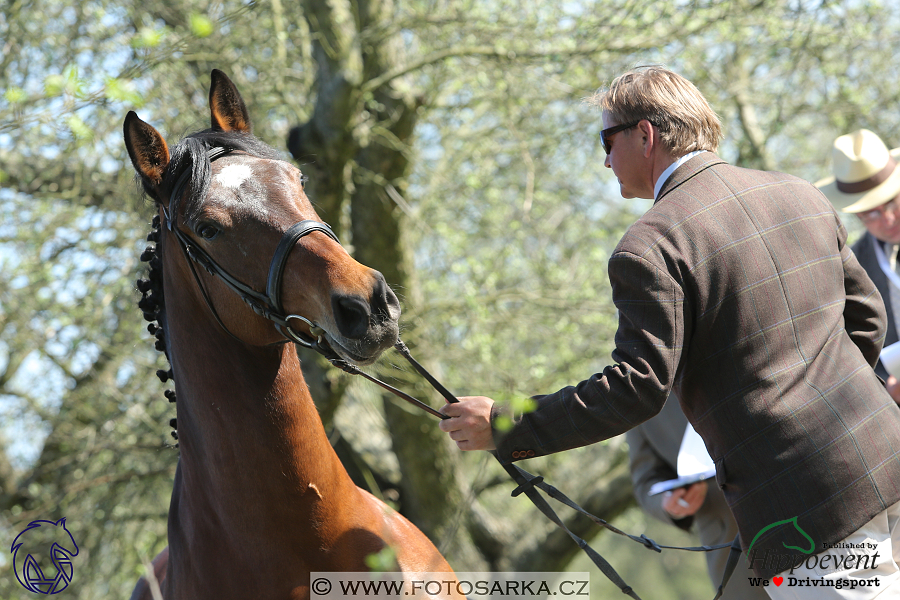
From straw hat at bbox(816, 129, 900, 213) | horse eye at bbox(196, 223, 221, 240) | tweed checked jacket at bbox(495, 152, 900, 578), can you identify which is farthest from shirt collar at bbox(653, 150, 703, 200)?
straw hat at bbox(816, 129, 900, 213)

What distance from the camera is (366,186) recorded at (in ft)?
18.2

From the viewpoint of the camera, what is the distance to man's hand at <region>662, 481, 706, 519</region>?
10.7ft

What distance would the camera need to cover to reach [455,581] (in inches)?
95.3

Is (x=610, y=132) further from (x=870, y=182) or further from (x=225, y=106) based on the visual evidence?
(x=870, y=182)

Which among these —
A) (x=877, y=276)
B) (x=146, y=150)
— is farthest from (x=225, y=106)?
(x=877, y=276)

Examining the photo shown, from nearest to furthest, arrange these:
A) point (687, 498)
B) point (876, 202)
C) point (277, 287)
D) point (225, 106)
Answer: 1. point (277, 287)
2. point (225, 106)
3. point (687, 498)
4. point (876, 202)

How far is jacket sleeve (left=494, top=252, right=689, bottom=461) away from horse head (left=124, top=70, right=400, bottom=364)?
1.74ft

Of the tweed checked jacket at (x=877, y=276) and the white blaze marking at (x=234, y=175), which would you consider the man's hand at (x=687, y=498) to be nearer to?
the tweed checked jacket at (x=877, y=276)

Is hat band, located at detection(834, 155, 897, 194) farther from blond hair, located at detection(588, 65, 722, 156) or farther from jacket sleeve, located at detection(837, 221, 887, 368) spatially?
blond hair, located at detection(588, 65, 722, 156)

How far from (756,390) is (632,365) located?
35 centimetres

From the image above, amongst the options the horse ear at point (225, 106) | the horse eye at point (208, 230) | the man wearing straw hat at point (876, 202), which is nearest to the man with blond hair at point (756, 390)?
the horse eye at point (208, 230)

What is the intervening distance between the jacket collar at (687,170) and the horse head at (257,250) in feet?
2.84

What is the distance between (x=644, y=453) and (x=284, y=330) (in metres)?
2.42

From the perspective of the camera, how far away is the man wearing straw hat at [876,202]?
3.70 meters
